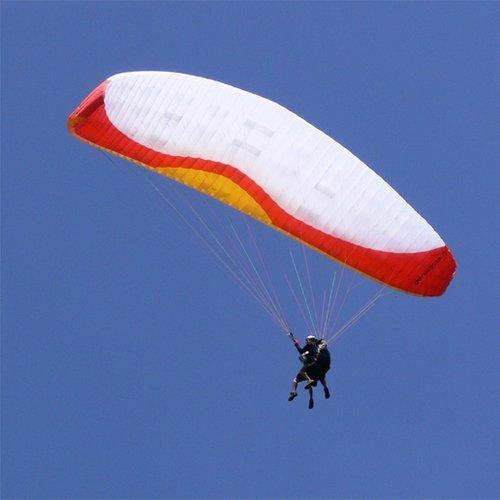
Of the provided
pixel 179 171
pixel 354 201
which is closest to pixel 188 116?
pixel 179 171

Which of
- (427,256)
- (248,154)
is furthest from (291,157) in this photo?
(427,256)

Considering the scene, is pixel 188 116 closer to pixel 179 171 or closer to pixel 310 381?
pixel 179 171

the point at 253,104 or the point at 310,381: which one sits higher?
the point at 253,104

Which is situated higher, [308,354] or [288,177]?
[288,177]

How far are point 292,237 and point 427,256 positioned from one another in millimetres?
2699

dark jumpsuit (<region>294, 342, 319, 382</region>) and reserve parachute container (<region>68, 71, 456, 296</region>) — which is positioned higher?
reserve parachute container (<region>68, 71, 456, 296</region>)

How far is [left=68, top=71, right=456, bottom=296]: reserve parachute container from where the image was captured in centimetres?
3556

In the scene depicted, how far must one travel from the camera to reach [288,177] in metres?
35.8

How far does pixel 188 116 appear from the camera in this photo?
3638 cm

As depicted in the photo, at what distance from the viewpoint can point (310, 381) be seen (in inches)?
1420

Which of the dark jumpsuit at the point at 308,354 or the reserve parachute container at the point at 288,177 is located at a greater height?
the reserve parachute container at the point at 288,177

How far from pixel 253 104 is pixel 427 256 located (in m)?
4.65

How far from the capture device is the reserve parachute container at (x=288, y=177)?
1400 inches

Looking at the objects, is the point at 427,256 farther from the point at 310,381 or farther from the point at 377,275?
the point at 310,381
